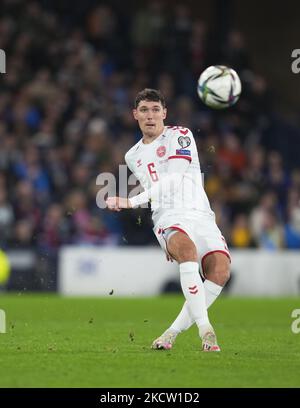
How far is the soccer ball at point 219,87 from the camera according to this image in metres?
10.4

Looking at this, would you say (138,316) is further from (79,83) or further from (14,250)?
(79,83)

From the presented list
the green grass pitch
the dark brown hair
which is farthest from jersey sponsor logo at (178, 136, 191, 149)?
the green grass pitch

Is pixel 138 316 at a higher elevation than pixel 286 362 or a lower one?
higher

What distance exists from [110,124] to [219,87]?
A: 35.0 ft

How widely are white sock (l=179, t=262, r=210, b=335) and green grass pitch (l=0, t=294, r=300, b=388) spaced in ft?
0.89

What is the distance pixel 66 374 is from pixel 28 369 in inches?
16.2

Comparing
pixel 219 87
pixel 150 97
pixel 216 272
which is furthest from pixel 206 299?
pixel 219 87

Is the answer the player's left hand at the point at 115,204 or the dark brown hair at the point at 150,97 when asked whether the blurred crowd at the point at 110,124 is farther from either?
the player's left hand at the point at 115,204

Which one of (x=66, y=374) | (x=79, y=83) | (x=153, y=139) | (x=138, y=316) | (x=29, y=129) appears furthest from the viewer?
(x=79, y=83)

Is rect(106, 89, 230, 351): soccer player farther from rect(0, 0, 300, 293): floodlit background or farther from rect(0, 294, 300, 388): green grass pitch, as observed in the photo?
rect(0, 0, 300, 293): floodlit background

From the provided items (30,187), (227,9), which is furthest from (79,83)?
(227,9)

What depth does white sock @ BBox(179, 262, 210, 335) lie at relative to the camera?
9.06m

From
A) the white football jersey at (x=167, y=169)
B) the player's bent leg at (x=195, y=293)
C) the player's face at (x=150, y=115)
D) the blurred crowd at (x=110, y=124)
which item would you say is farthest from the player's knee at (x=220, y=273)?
the blurred crowd at (x=110, y=124)

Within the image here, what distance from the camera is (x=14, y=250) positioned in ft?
60.3
